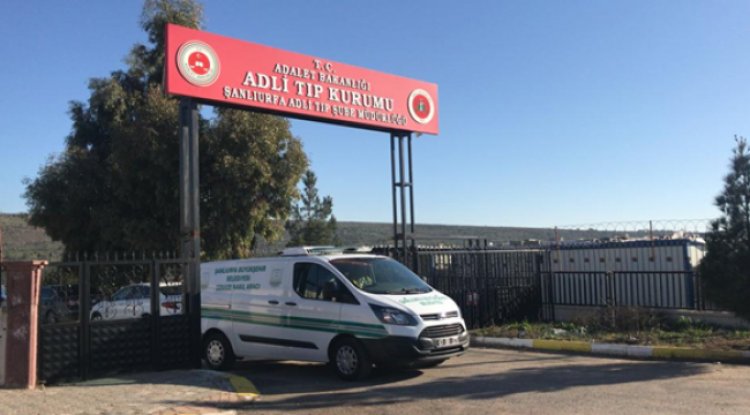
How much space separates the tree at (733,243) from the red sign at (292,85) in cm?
716

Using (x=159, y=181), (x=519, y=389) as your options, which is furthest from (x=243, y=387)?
(x=159, y=181)

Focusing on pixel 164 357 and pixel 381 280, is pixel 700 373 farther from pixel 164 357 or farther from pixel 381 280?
pixel 164 357

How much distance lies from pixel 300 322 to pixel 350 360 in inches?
44.3

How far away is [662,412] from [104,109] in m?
21.7

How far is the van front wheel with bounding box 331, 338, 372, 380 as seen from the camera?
9.83m

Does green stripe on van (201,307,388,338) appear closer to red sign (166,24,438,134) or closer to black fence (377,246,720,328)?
red sign (166,24,438,134)

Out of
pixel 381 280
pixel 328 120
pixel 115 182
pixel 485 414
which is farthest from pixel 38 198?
pixel 485 414

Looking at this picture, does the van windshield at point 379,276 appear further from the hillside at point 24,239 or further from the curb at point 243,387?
the hillside at point 24,239

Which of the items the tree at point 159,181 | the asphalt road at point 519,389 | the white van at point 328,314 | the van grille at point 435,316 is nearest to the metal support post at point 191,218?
the white van at point 328,314

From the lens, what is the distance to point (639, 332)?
1350cm

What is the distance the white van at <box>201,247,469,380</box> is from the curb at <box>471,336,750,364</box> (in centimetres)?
326

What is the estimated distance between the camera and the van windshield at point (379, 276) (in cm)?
1043

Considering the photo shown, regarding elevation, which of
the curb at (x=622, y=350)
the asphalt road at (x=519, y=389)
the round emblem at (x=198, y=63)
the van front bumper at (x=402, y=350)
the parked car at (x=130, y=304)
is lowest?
the asphalt road at (x=519, y=389)

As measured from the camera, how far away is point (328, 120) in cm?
1467
